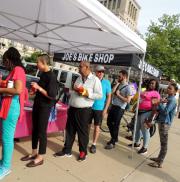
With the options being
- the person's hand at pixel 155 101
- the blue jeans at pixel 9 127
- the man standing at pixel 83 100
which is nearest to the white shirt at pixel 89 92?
the man standing at pixel 83 100

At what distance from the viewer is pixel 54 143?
5.21 metres

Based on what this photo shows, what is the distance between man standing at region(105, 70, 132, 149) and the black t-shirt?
2032mm

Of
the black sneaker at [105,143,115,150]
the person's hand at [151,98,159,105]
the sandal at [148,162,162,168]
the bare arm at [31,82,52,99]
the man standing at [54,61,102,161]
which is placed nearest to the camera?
the bare arm at [31,82,52,99]

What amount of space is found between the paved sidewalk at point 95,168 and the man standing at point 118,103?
43cm

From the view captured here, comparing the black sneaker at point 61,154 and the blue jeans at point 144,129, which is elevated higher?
the blue jeans at point 144,129

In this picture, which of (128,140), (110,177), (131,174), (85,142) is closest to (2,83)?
(85,142)

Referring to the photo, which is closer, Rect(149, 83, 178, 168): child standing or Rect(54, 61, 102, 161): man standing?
Rect(54, 61, 102, 161): man standing

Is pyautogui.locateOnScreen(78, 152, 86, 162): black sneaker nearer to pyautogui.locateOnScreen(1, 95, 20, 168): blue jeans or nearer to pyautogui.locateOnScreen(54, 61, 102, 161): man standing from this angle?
pyautogui.locateOnScreen(54, 61, 102, 161): man standing

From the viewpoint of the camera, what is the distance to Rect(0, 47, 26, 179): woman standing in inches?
124

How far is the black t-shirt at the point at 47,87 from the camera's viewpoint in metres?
3.72

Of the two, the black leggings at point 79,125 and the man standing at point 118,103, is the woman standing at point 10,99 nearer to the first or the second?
the black leggings at point 79,125

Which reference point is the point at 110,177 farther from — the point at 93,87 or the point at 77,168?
the point at 93,87

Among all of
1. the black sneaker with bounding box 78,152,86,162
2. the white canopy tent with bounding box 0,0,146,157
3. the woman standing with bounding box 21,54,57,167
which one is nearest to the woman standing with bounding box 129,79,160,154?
the white canopy tent with bounding box 0,0,146,157

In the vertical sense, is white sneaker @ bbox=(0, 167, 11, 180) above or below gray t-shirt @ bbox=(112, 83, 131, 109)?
below
